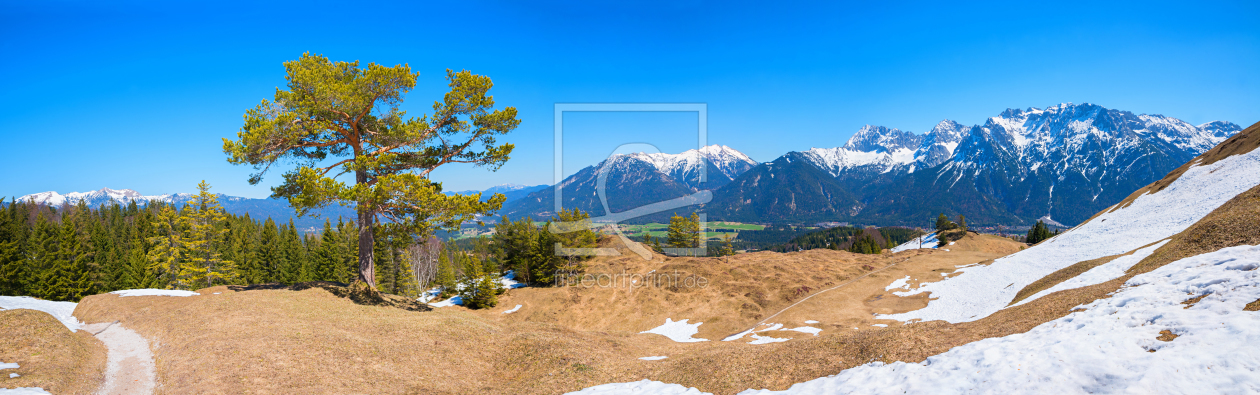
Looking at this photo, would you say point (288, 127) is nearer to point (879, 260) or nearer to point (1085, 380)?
point (1085, 380)

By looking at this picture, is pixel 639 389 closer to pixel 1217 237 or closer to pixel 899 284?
pixel 1217 237

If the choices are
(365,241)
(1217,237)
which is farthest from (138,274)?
(1217,237)

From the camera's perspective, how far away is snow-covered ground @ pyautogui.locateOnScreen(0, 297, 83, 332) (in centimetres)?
1541

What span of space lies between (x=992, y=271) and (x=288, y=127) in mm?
49003

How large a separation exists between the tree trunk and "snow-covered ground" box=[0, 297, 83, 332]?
886 centimetres

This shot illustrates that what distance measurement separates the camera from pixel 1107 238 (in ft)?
103

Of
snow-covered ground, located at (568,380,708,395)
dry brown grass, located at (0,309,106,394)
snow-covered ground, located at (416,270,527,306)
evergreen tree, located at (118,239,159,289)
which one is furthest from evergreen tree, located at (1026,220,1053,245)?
evergreen tree, located at (118,239,159,289)

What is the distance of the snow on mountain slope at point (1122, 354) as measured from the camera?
7.33 meters

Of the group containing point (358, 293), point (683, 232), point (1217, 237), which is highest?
point (1217, 237)

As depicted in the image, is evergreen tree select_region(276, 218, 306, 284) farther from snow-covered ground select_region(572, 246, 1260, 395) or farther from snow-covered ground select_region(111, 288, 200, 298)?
snow-covered ground select_region(572, 246, 1260, 395)

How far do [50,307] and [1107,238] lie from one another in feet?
200

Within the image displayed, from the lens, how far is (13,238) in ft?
166

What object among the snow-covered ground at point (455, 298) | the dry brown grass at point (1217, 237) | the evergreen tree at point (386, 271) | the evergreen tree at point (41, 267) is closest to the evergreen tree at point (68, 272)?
the evergreen tree at point (41, 267)

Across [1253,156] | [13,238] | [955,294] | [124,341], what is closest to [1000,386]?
[124,341]
